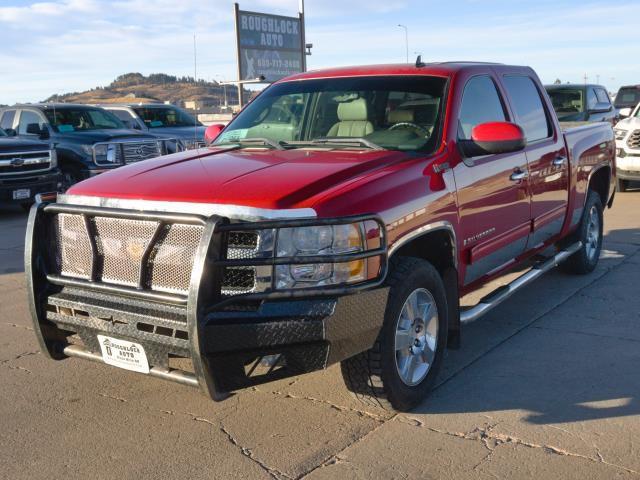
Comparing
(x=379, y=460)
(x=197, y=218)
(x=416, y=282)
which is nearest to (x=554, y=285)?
(x=416, y=282)

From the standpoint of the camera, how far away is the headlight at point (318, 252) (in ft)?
11.6

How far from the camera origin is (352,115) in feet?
16.4

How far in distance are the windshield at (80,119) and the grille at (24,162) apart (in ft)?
4.17

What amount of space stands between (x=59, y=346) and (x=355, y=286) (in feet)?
5.47

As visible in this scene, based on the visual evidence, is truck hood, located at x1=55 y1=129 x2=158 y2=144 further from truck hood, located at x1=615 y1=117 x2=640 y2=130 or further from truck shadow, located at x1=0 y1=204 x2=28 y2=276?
truck hood, located at x1=615 y1=117 x2=640 y2=130

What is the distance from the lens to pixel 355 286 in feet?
11.7

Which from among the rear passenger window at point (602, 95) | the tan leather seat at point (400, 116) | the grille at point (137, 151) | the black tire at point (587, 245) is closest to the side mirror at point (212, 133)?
the tan leather seat at point (400, 116)

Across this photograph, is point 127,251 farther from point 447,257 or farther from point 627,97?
point 627,97

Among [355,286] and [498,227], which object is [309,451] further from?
[498,227]

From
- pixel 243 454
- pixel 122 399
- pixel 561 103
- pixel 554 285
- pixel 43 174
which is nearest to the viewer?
pixel 243 454

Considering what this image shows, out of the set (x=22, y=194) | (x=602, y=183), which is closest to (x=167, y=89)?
(x=22, y=194)

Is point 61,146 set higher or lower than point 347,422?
higher

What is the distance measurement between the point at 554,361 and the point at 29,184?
9.91 metres

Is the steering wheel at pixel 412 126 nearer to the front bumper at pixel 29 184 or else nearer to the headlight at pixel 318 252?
the headlight at pixel 318 252
